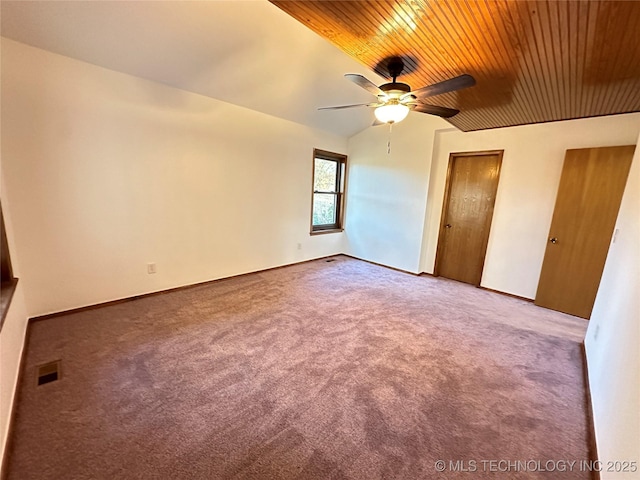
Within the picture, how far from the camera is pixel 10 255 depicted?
2.17 meters

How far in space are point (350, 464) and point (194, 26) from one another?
10.7ft

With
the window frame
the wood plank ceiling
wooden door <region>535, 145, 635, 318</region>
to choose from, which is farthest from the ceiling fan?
the window frame

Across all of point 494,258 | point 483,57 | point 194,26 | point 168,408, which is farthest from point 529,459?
point 194,26

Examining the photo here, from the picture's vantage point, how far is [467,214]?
4152mm

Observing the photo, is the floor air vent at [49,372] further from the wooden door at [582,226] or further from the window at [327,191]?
the wooden door at [582,226]

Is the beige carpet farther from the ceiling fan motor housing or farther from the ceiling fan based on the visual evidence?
the ceiling fan motor housing

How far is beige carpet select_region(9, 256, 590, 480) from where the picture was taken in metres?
1.36

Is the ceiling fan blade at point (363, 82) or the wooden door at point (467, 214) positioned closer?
the ceiling fan blade at point (363, 82)

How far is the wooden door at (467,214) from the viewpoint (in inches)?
154

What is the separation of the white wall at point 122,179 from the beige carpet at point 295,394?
0.46 meters

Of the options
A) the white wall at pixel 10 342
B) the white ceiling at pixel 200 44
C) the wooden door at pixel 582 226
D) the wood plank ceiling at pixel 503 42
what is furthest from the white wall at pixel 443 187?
the white wall at pixel 10 342

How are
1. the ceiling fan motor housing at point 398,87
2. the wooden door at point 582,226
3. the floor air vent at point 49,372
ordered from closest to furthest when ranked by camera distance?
1. the floor air vent at point 49,372
2. the ceiling fan motor housing at point 398,87
3. the wooden door at point 582,226

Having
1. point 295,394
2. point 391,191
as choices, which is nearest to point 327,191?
point 391,191

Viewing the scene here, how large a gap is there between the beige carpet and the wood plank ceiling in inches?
90.4
